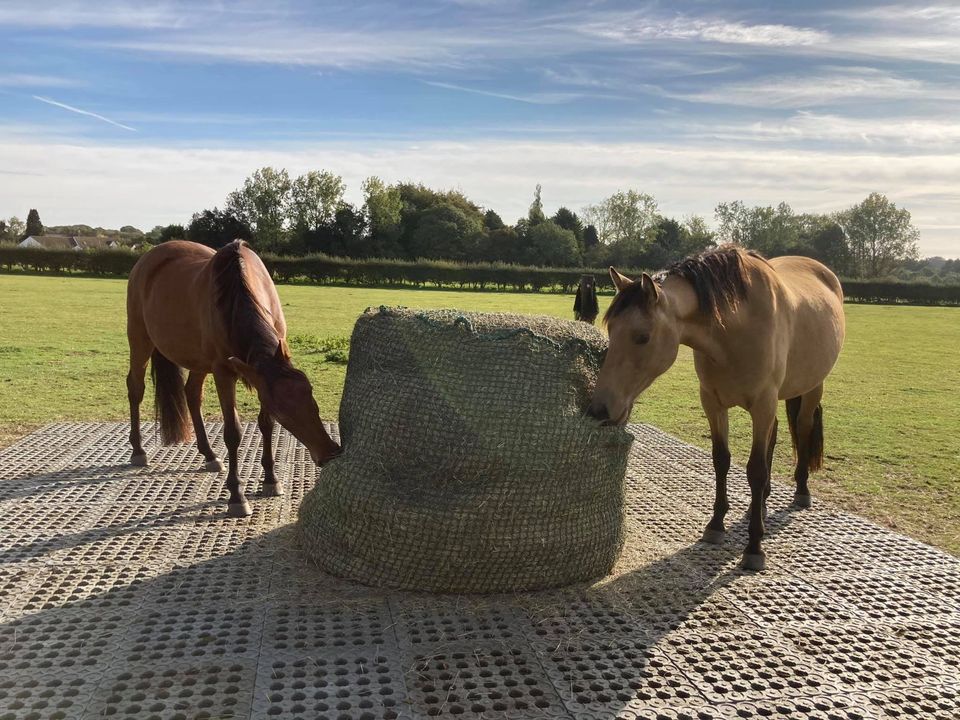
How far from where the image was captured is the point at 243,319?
4.48m

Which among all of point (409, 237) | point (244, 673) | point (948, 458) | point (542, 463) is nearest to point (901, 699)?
point (542, 463)

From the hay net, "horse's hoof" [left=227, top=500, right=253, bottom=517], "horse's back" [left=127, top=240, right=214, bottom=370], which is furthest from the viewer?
"horse's back" [left=127, top=240, right=214, bottom=370]

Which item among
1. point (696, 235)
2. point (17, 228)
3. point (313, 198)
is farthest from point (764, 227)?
point (17, 228)

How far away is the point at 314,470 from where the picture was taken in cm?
589

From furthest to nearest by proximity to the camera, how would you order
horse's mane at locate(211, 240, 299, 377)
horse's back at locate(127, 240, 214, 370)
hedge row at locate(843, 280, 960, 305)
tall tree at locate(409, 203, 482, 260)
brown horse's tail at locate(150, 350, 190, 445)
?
tall tree at locate(409, 203, 482, 260), hedge row at locate(843, 280, 960, 305), brown horse's tail at locate(150, 350, 190, 445), horse's back at locate(127, 240, 214, 370), horse's mane at locate(211, 240, 299, 377)

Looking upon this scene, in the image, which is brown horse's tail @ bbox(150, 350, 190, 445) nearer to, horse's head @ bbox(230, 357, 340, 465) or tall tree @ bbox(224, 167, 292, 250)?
horse's head @ bbox(230, 357, 340, 465)

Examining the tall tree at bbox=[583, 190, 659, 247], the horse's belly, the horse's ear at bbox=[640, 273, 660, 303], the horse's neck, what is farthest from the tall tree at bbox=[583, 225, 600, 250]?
the horse's ear at bbox=[640, 273, 660, 303]

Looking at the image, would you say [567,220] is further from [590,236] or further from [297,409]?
[297,409]

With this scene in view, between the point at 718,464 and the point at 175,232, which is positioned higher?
the point at 175,232

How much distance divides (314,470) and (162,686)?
3.11 metres

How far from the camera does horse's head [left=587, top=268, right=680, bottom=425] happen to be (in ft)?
12.4

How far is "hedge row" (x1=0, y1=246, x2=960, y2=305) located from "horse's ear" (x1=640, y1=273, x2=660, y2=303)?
117 ft

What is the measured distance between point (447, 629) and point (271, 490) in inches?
95.9

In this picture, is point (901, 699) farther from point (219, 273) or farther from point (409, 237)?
point (409, 237)
